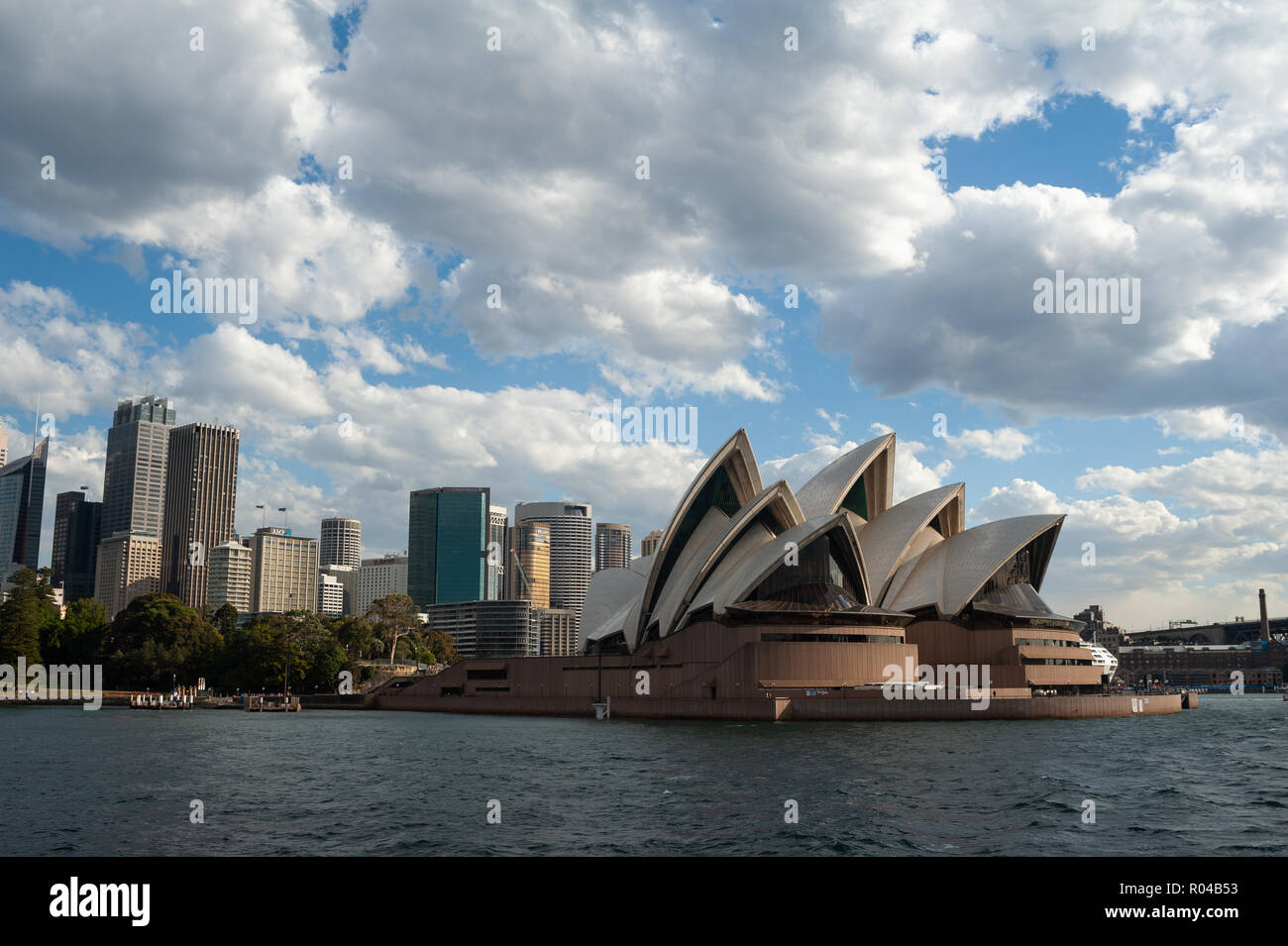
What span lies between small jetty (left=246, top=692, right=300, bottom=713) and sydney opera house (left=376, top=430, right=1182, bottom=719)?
85.8 feet

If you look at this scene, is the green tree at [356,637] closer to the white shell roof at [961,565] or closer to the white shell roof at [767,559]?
the white shell roof at [767,559]

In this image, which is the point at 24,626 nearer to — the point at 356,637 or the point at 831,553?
the point at 356,637

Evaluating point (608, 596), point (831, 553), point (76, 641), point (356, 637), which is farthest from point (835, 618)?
point (76, 641)

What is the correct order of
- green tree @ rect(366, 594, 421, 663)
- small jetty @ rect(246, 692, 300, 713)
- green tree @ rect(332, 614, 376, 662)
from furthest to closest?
1. green tree @ rect(366, 594, 421, 663)
2. green tree @ rect(332, 614, 376, 662)
3. small jetty @ rect(246, 692, 300, 713)

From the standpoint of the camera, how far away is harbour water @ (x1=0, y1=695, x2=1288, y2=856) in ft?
74.5

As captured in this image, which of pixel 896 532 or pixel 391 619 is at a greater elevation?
pixel 896 532

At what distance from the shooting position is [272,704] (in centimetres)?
10612

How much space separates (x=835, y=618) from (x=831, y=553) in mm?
5854

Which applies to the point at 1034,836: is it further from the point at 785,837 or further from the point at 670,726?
the point at 670,726

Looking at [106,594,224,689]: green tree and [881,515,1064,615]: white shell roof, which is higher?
A: [881,515,1064,615]: white shell roof

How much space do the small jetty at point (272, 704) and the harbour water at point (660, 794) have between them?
49.1 meters

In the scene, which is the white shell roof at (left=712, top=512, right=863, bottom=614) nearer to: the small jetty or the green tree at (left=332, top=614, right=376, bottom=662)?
the small jetty

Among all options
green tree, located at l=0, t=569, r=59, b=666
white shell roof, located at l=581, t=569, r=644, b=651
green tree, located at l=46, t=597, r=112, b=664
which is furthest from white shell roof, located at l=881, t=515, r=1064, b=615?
green tree, located at l=0, t=569, r=59, b=666

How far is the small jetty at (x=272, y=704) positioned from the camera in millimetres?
104500
